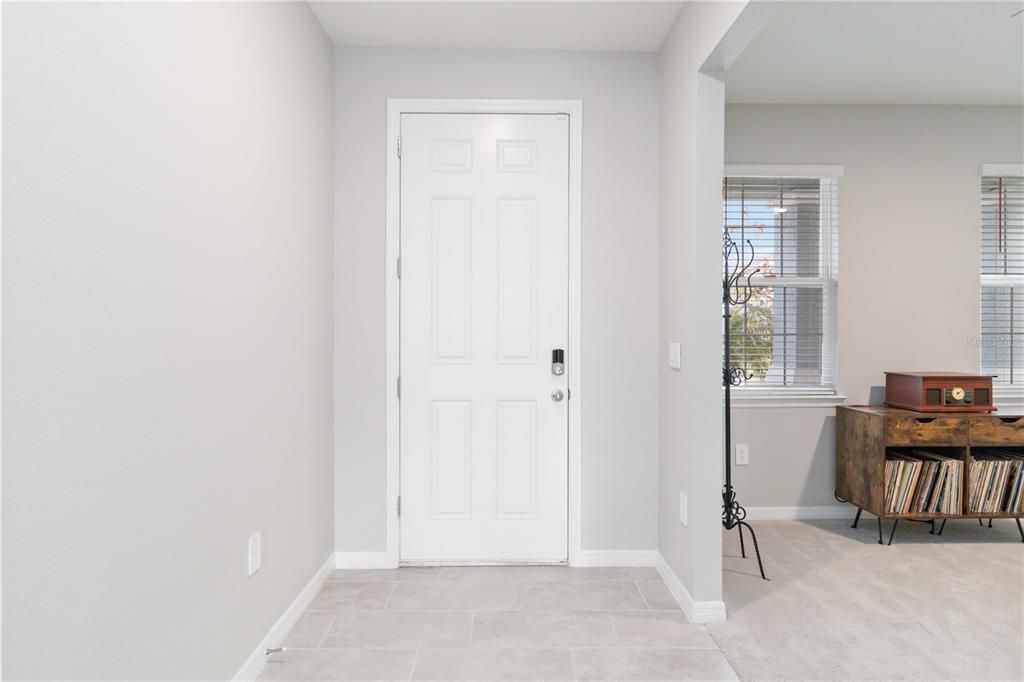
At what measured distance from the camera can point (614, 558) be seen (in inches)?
128

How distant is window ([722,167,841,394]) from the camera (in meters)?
4.08

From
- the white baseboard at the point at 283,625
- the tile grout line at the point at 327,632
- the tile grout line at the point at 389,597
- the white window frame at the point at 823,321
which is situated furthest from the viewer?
the white window frame at the point at 823,321

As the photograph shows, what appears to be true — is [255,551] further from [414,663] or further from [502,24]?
[502,24]

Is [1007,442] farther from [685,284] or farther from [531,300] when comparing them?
[531,300]

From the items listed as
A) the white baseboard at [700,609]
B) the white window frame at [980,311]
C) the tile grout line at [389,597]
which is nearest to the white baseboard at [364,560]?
the tile grout line at [389,597]

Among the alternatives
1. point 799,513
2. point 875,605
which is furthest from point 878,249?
point 875,605

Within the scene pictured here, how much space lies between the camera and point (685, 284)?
277 centimetres

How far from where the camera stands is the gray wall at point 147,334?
117 cm

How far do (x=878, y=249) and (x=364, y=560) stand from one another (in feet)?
11.7

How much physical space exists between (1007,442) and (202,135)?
13.8ft

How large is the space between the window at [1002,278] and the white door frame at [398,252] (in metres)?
2.84

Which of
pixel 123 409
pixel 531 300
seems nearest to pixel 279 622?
pixel 123 409

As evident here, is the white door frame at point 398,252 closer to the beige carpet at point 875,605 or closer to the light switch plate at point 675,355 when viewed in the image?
the light switch plate at point 675,355

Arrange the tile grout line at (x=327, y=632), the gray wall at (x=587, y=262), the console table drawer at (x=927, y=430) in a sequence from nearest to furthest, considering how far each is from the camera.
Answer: the tile grout line at (x=327, y=632) < the gray wall at (x=587, y=262) < the console table drawer at (x=927, y=430)
